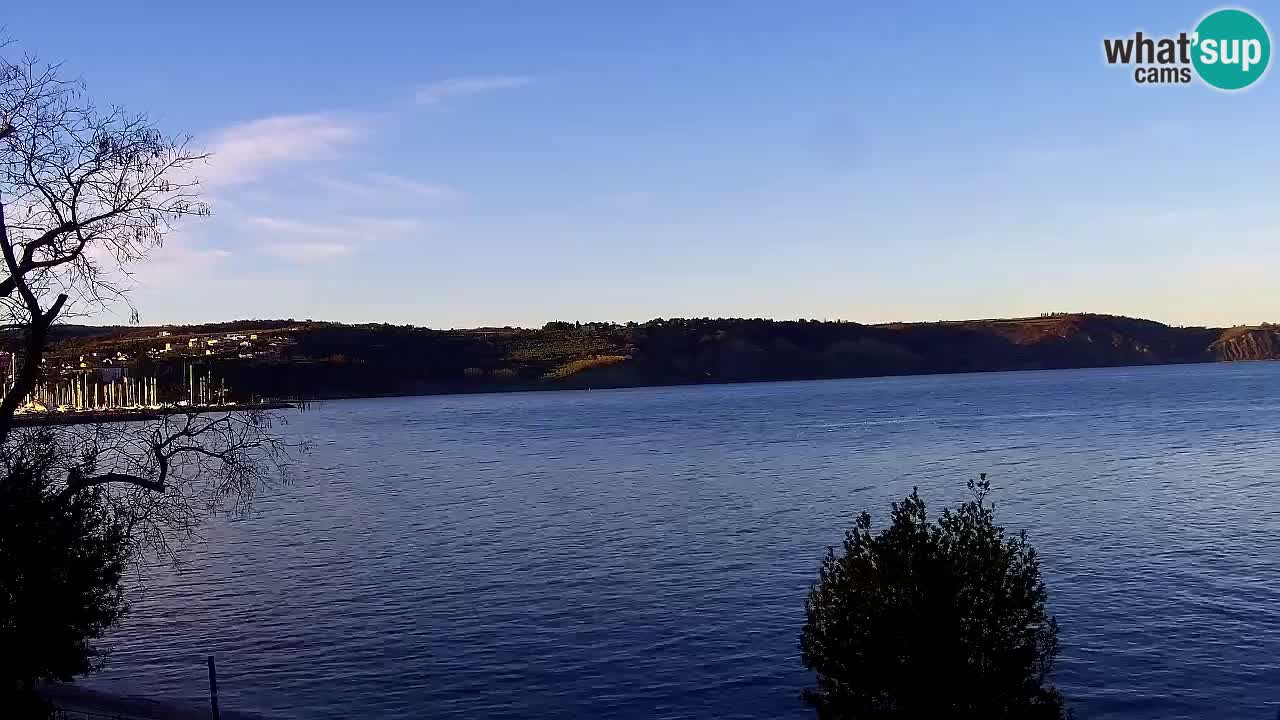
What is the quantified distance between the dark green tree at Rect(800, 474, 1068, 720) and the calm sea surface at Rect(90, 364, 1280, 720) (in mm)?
11684

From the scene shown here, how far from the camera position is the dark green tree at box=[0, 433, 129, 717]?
16.6 metres

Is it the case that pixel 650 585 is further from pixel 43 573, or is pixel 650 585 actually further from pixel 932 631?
pixel 43 573

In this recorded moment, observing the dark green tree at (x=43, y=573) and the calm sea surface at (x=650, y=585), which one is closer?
the dark green tree at (x=43, y=573)

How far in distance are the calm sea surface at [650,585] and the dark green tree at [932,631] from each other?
460 inches

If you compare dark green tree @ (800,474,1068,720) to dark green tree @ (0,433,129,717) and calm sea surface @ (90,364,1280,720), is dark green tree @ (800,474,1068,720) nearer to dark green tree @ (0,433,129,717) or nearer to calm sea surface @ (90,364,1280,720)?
calm sea surface @ (90,364,1280,720)

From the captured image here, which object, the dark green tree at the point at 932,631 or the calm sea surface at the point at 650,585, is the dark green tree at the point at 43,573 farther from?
the dark green tree at the point at 932,631

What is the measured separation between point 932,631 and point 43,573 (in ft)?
46.6

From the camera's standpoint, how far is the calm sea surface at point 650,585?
1182 inches

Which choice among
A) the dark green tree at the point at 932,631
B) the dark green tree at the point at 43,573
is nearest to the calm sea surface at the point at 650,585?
the dark green tree at the point at 43,573

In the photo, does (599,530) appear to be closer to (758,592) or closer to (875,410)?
(758,592)

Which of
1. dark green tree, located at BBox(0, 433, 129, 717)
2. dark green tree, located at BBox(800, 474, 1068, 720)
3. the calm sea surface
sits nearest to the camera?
dark green tree, located at BBox(800, 474, 1068, 720)

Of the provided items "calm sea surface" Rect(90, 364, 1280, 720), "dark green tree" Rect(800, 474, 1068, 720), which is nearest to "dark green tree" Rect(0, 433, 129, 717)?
"calm sea surface" Rect(90, 364, 1280, 720)

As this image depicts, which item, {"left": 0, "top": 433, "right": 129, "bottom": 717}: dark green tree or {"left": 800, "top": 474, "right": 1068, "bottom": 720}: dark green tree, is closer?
{"left": 800, "top": 474, "right": 1068, "bottom": 720}: dark green tree

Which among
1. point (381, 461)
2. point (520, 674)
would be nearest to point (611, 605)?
point (520, 674)
